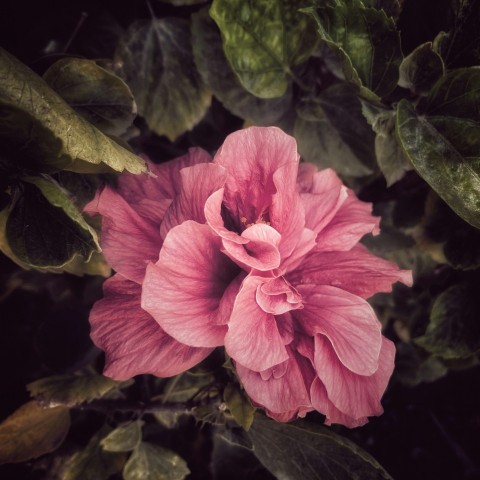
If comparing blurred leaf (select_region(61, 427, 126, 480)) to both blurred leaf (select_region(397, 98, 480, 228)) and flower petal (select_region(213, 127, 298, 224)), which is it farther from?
blurred leaf (select_region(397, 98, 480, 228))

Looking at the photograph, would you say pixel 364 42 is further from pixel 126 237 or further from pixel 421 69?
pixel 126 237

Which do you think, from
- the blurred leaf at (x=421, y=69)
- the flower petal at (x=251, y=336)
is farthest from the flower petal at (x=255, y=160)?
the blurred leaf at (x=421, y=69)

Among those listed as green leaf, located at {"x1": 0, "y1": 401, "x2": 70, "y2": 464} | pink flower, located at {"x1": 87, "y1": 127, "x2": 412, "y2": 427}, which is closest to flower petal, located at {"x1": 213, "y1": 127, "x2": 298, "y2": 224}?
pink flower, located at {"x1": 87, "y1": 127, "x2": 412, "y2": 427}

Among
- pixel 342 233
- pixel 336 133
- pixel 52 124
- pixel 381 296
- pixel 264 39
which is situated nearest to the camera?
pixel 52 124

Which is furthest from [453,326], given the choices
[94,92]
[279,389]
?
[94,92]

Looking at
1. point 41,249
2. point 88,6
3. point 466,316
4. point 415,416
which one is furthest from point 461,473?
point 88,6

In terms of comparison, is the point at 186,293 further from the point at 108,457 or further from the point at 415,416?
the point at 415,416

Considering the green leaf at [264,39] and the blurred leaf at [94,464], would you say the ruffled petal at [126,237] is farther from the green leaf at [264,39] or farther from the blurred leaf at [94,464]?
the blurred leaf at [94,464]
